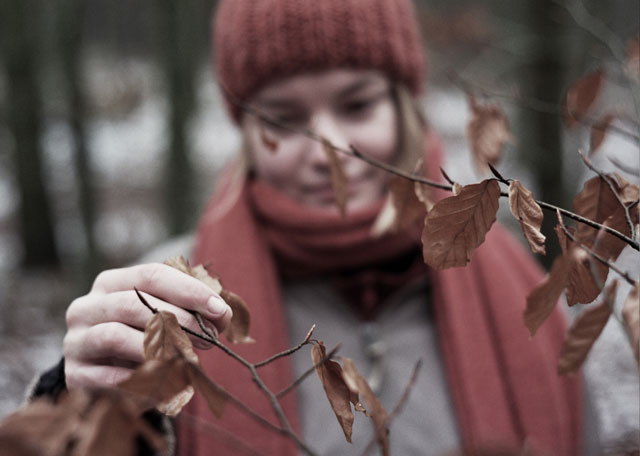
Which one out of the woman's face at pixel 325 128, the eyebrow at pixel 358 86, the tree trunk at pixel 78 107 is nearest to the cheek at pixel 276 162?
the woman's face at pixel 325 128

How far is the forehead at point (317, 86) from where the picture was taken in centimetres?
158

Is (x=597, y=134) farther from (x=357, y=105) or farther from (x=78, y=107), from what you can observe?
(x=78, y=107)

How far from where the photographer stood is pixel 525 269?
6.61ft

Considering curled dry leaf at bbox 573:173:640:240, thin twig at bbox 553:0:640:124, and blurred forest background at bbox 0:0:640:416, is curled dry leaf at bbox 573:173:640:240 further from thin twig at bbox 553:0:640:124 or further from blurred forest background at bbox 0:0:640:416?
blurred forest background at bbox 0:0:640:416

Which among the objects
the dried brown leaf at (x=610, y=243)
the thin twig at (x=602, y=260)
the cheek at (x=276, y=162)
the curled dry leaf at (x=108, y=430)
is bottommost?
the cheek at (x=276, y=162)

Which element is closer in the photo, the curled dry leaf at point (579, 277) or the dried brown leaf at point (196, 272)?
the curled dry leaf at point (579, 277)

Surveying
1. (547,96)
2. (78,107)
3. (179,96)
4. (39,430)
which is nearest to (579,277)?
(39,430)

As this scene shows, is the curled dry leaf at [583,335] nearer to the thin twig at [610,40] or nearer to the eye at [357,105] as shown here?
the thin twig at [610,40]

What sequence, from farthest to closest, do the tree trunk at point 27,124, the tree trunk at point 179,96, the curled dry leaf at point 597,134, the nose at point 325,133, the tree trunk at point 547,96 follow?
the tree trunk at point 27,124
the tree trunk at point 179,96
the tree trunk at point 547,96
the nose at point 325,133
the curled dry leaf at point 597,134

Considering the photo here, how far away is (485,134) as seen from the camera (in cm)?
106

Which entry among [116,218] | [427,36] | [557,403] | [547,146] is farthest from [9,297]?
[557,403]

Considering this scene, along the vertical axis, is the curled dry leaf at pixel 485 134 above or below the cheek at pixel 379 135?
above

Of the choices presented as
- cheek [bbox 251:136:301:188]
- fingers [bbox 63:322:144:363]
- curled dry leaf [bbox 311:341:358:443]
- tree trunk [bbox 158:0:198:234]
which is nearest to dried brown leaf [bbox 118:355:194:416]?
curled dry leaf [bbox 311:341:358:443]

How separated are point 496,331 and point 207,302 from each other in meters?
1.35
